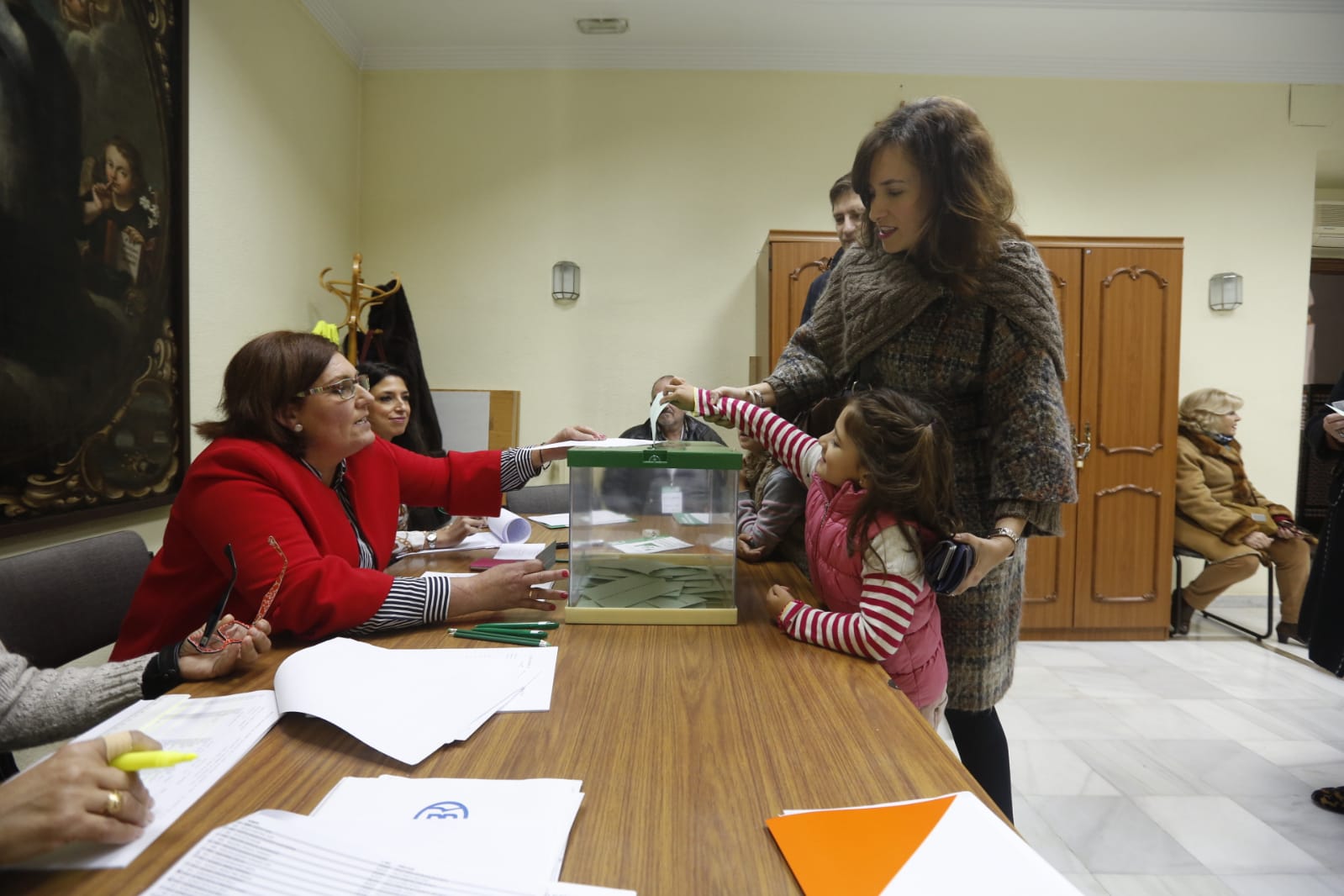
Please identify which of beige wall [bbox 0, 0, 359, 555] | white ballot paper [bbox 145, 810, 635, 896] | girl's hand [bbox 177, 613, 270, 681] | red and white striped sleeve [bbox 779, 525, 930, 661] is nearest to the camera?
white ballot paper [bbox 145, 810, 635, 896]

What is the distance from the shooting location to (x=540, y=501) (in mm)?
3143

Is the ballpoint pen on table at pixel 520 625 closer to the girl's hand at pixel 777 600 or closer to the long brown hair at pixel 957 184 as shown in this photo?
the girl's hand at pixel 777 600

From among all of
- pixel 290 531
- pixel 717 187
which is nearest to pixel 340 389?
pixel 290 531

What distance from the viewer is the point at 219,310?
9.95ft

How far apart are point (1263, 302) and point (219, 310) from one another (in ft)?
18.5

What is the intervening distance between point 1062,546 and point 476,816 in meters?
4.00

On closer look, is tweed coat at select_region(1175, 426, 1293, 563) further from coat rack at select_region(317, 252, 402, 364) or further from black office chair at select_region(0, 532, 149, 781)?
black office chair at select_region(0, 532, 149, 781)

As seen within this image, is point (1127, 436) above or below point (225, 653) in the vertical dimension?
above

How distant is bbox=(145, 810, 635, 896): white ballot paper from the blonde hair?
15.6 feet

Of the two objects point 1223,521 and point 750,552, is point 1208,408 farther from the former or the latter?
point 750,552

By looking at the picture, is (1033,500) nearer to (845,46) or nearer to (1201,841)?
(1201,841)

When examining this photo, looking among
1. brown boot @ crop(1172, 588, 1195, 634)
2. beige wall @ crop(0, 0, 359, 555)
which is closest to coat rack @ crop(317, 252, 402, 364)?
beige wall @ crop(0, 0, 359, 555)

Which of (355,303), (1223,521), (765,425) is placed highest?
(355,303)

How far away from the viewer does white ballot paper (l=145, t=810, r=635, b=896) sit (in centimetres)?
54
